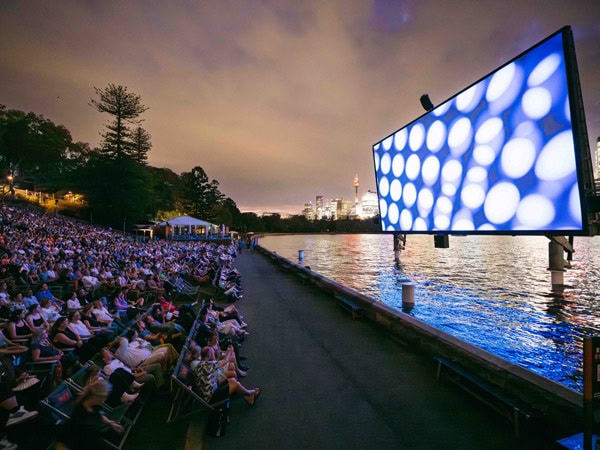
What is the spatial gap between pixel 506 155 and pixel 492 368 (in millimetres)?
3042

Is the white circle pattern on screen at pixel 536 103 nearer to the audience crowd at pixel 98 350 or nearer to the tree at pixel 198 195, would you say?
the audience crowd at pixel 98 350

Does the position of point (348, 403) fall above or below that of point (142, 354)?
below

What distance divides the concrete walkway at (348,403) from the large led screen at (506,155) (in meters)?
2.51

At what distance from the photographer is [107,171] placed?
46.6 m

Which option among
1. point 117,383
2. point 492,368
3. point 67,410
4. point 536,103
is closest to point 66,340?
point 117,383

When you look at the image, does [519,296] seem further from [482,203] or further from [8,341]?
[8,341]

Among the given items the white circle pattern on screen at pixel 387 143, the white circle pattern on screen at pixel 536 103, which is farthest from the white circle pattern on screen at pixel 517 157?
the white circle pattern on screen at pixel 387 143

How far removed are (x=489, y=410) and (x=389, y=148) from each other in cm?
559

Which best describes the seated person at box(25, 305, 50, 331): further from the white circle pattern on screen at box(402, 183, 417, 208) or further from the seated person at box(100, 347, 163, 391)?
the white circle pattern on screen at box(402, 183, 417, 208)

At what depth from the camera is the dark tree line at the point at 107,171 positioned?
46562 mm

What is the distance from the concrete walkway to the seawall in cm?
30

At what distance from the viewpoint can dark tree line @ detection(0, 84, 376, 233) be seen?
153 feet

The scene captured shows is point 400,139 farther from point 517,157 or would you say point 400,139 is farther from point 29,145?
point 29,145

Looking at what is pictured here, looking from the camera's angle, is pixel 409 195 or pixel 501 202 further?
pixel 409 195
